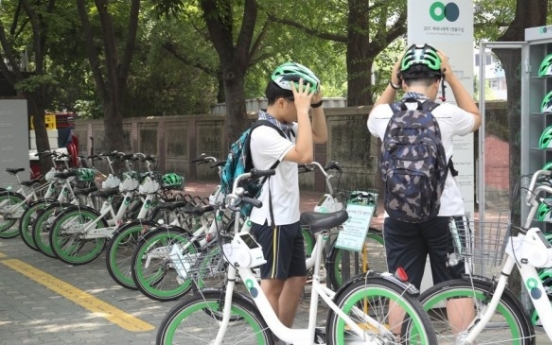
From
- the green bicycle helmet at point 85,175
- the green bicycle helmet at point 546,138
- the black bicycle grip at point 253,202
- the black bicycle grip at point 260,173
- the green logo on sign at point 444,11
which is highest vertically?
the green logo on sign at point 444,11

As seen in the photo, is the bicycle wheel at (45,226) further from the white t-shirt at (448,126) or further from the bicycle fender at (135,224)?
the white t-shirt at (448,126)

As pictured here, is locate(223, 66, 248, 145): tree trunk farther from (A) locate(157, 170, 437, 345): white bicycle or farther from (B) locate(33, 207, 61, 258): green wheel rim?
(A) locate(157, 170, 437, 345): white bicycle

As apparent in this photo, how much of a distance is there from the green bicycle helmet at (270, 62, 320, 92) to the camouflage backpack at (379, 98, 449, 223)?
62 cm

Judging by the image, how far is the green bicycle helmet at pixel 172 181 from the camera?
8477 mm

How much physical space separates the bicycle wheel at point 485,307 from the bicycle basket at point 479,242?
15cm

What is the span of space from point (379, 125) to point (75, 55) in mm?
15070

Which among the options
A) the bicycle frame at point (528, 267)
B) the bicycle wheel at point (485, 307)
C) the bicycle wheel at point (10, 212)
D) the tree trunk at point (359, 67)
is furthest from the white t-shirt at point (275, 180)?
the tree trunk at point (359, 67)

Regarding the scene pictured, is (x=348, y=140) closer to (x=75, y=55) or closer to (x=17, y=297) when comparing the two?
(x=75, y=55)

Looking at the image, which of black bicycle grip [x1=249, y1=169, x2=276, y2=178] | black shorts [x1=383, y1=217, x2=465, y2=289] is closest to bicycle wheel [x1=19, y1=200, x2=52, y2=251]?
black bicycle grip [x1=249, y1=169, x2=276, y2=178]

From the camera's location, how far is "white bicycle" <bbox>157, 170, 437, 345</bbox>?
3859mm

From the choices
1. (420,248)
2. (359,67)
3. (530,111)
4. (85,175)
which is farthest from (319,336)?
(359,67)

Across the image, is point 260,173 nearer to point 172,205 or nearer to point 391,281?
point 391,281

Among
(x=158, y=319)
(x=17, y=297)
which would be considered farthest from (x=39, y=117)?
(x=158, y=319)

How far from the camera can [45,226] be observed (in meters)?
9.76
